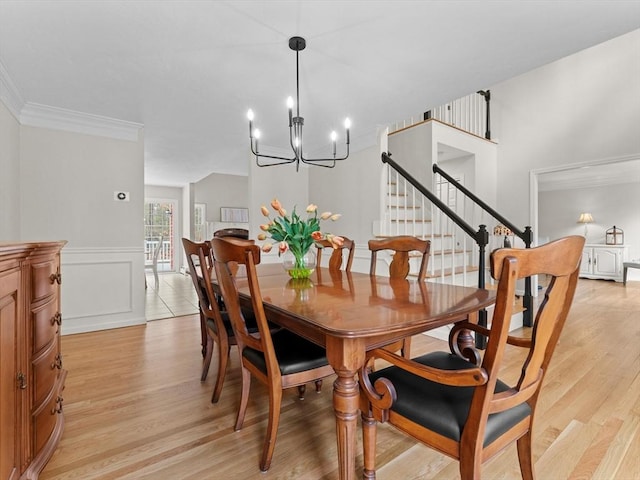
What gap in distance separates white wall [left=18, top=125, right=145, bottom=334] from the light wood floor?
816mm

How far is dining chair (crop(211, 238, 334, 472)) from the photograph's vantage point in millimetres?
1342

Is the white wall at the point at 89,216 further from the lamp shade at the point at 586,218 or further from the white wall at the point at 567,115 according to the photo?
the lamp shade at the point at 586,218

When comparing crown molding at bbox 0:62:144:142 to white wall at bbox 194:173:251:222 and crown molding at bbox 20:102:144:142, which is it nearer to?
crown molding at bbox 20:102:144:142

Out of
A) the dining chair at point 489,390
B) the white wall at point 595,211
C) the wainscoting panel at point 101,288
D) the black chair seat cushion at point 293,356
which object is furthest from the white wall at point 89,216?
the white wall at point 595,211

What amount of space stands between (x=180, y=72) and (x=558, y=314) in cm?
266

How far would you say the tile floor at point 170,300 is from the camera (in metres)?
4.12

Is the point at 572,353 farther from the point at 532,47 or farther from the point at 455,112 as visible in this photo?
the point at 455,112

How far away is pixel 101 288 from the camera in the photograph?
346cm

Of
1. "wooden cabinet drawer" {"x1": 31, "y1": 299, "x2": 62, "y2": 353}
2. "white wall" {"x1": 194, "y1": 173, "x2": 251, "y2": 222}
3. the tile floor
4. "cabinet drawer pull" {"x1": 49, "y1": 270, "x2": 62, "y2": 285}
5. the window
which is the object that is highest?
"white wall" {"x1": 194, "y1": 173, "x2": 251, "y2": 222}

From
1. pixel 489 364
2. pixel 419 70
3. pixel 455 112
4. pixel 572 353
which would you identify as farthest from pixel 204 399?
pixel 455 112

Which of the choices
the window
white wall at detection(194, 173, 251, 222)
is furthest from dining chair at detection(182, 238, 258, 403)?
the window

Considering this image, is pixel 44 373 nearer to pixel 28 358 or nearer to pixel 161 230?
pixel 28 358

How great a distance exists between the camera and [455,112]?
4980 mm

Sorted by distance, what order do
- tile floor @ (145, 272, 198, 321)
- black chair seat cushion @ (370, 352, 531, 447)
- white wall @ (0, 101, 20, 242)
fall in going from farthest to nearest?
tile floor @ (145, 272, 198, 321)
white wall @ (0, 101, 20, 242)
black chair seat cushion @ (370, 352, 531, 447)
